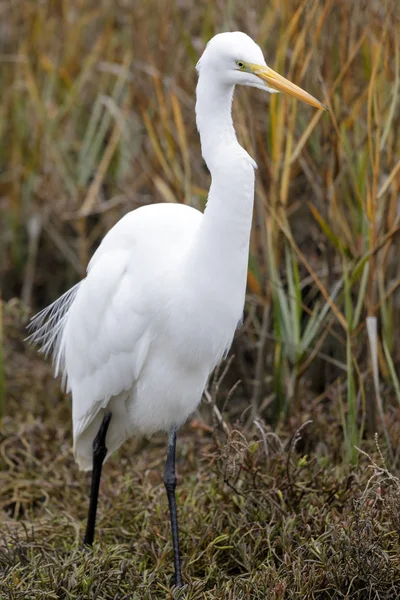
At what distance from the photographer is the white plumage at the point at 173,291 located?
202cm

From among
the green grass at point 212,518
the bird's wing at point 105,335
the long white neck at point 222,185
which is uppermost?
the long white neck at point 222,185

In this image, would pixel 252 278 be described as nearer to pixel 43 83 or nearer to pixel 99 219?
pixel 99 219

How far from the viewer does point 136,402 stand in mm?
2439

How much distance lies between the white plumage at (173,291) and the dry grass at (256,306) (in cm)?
25

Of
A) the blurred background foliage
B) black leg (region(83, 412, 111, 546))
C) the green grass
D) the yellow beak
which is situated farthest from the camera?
the blurred background foliage

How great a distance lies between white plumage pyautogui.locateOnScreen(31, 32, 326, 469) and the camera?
Result: 79.4 inches

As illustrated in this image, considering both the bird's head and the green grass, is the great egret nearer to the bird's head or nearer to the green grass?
the bird's head

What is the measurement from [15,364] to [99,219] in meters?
0.88

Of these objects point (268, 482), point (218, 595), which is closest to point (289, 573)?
point (218, 595)

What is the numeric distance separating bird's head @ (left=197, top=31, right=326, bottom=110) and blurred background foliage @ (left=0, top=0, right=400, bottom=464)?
27.6 inches

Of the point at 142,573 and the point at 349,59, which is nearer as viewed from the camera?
the point at 142,573

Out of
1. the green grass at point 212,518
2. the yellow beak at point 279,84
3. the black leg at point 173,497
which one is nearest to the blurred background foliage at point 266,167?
the green grass at point 212,518

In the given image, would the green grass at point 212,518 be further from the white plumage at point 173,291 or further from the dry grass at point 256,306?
the white plumage at point 173,291

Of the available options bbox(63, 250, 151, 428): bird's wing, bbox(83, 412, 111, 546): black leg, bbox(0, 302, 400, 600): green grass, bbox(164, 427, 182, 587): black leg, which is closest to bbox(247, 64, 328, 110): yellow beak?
bbox(63, 250, 151, 428): bird's wing
